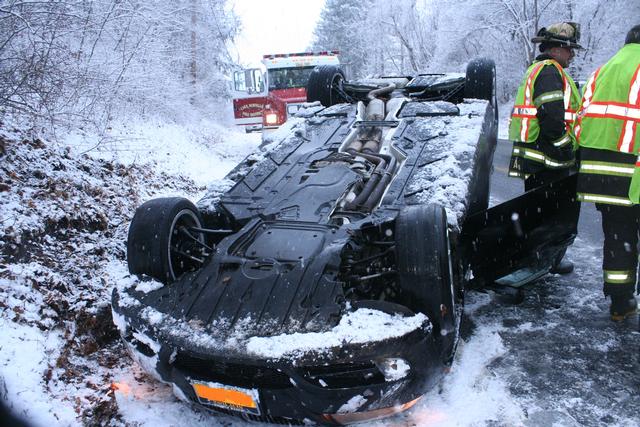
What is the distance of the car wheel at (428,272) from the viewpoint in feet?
8.07

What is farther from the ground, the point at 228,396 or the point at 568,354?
the point at 228,396

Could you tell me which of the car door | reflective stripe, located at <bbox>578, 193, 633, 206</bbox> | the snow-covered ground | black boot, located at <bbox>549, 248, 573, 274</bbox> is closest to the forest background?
the snow-covered ground

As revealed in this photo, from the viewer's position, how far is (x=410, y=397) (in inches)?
93.0

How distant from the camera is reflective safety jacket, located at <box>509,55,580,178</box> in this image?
3.99 metres

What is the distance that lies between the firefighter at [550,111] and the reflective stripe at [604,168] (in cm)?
61

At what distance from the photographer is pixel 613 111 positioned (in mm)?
3305

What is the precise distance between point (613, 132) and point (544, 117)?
2.59 feet

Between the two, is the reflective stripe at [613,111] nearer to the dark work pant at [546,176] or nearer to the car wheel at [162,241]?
the dark work pant at [546,176]

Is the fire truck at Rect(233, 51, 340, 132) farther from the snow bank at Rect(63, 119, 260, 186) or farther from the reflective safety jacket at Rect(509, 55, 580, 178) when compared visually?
the reflective safety jacket at Rect(509, 55, 580, 178)

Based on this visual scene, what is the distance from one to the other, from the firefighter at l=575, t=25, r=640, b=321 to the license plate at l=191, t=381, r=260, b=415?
258 cm

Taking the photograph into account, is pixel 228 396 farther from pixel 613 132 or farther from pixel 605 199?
pixel 613 132

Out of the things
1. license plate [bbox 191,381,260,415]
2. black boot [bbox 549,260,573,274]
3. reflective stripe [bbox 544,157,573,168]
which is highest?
reflective stripe [bbox 544,157,573,168]

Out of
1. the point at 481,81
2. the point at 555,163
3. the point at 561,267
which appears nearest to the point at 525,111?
the point at 555,163

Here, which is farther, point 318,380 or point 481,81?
point 481,81
